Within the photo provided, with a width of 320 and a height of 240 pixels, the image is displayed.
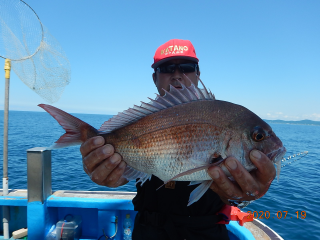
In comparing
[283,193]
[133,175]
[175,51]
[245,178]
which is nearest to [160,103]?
[133,175]

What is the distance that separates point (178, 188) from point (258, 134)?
4.03 feet

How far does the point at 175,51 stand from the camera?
3213mm

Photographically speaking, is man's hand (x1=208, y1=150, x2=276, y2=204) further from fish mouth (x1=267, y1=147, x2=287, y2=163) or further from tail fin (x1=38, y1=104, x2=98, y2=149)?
tail fin (x1=38, y1=104, x2=98, y2=149)

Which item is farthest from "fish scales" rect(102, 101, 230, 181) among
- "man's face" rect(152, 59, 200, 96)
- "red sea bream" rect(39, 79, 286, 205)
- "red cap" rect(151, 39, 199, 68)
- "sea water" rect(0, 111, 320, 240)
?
"sea water" rect(0, 111, 320, 240)

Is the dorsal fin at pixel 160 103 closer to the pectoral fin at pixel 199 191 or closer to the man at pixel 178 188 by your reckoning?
the man at pixel 178 188

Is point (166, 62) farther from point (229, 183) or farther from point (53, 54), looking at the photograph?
point (53, 54)

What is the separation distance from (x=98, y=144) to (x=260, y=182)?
168cm

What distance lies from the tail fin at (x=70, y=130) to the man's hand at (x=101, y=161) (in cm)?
9

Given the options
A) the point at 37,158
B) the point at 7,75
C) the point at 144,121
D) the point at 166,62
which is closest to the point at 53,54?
the point at 7,75

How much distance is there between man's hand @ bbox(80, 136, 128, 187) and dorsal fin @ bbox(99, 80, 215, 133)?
0.66 feet

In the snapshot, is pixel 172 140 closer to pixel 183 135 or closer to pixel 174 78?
pixel 183 135

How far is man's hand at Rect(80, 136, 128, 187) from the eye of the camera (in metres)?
2.11

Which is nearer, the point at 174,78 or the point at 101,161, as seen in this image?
the point at 101,161

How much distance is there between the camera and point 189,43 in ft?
11.0
